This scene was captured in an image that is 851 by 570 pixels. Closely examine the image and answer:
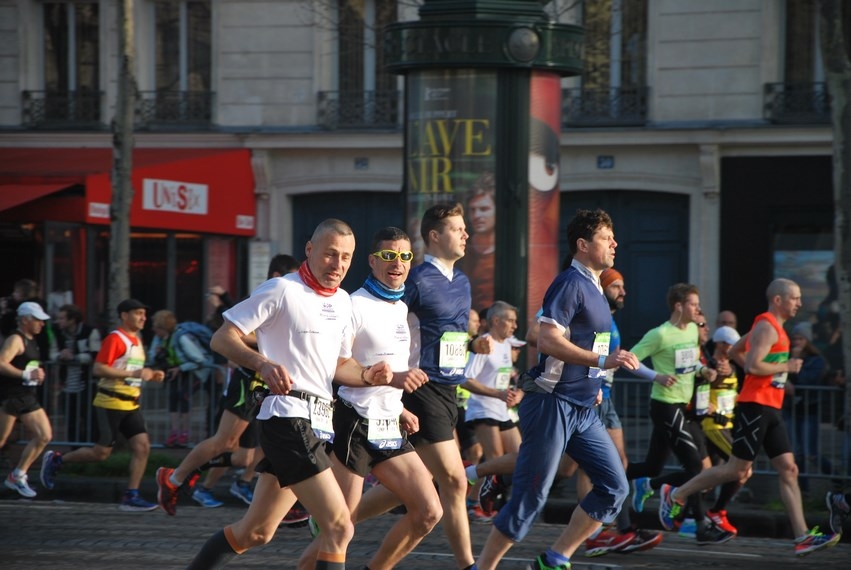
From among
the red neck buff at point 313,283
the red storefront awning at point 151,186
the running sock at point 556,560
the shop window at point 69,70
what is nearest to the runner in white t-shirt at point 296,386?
the red neck buff at point 313,283

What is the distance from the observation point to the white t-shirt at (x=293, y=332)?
606 centimetres

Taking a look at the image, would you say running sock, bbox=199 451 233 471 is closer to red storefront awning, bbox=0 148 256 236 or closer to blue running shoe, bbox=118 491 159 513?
Result: blue running shoe, bbox=118 491 159 513

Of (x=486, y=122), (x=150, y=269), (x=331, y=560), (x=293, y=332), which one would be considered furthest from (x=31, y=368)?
(x=150, y=269)

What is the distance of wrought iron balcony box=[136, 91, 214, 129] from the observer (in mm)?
22156

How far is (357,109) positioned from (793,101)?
6353 mm

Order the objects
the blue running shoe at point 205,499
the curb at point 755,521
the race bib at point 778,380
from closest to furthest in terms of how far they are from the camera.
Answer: the race bib at point 778,380
the curb at point 755,521
the blue running shoe at point 205,499

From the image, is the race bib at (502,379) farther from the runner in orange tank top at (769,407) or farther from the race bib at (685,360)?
the runner in orange tank top at (769,407)

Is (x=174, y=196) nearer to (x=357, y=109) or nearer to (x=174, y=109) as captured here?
(x=174, y=109)

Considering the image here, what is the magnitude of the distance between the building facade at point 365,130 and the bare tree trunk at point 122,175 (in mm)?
3937

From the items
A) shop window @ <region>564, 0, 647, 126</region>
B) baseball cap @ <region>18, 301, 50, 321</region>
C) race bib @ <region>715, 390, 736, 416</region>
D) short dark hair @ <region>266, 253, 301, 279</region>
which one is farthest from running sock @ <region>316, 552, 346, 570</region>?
shop window @ <region>564, 0, 647, 126</region>

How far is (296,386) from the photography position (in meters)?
6.07

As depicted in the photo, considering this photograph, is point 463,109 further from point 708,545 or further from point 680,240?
point 680,240

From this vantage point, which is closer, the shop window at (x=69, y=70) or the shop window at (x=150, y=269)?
the shop window at (x=150, y=269)

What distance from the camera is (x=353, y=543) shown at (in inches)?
360
